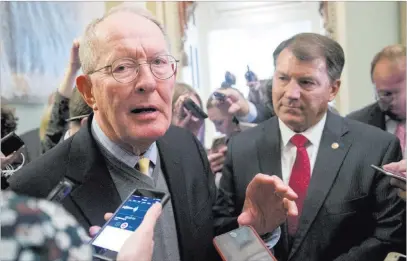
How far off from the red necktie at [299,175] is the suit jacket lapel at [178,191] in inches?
8.7

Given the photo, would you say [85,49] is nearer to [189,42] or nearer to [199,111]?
[199,111]

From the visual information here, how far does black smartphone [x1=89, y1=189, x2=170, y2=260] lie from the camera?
52 cm

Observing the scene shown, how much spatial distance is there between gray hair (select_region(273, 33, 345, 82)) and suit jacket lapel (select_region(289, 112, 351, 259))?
0.37 ft

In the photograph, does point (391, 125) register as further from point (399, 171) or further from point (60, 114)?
point (60, 114)

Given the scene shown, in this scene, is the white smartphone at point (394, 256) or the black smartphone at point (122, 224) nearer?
the black smartphone at point (122, 224)

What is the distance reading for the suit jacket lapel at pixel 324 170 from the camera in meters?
0.83

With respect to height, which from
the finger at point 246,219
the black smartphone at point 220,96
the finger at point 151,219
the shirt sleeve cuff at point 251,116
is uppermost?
the black smartphone at point 220,96

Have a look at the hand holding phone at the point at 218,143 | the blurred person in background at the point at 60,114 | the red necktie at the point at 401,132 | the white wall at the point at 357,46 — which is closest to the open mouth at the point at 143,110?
the blurred person in background at the point at 60,114

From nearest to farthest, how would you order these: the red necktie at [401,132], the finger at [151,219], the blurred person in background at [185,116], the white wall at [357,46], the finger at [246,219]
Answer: the finger at [151,219] < the finger at [246,219] < the red necktie at [401,132] < the blurred person in background at [185,116] < the white wall at [357,46]

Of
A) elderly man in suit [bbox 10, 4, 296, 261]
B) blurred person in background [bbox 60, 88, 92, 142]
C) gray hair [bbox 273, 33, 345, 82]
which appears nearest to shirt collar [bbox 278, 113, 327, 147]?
gray hair [bbox 273, 33, 345, 82]

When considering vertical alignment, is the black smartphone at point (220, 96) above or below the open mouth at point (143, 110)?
below

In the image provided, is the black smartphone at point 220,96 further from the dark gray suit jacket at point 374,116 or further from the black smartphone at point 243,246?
the black smartphone at point 243,246

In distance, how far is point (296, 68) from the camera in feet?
2.88

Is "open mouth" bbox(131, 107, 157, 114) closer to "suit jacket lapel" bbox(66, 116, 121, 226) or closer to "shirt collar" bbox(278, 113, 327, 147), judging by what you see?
"suit jacket lapel" bbox(66, 116, 121, 226)
